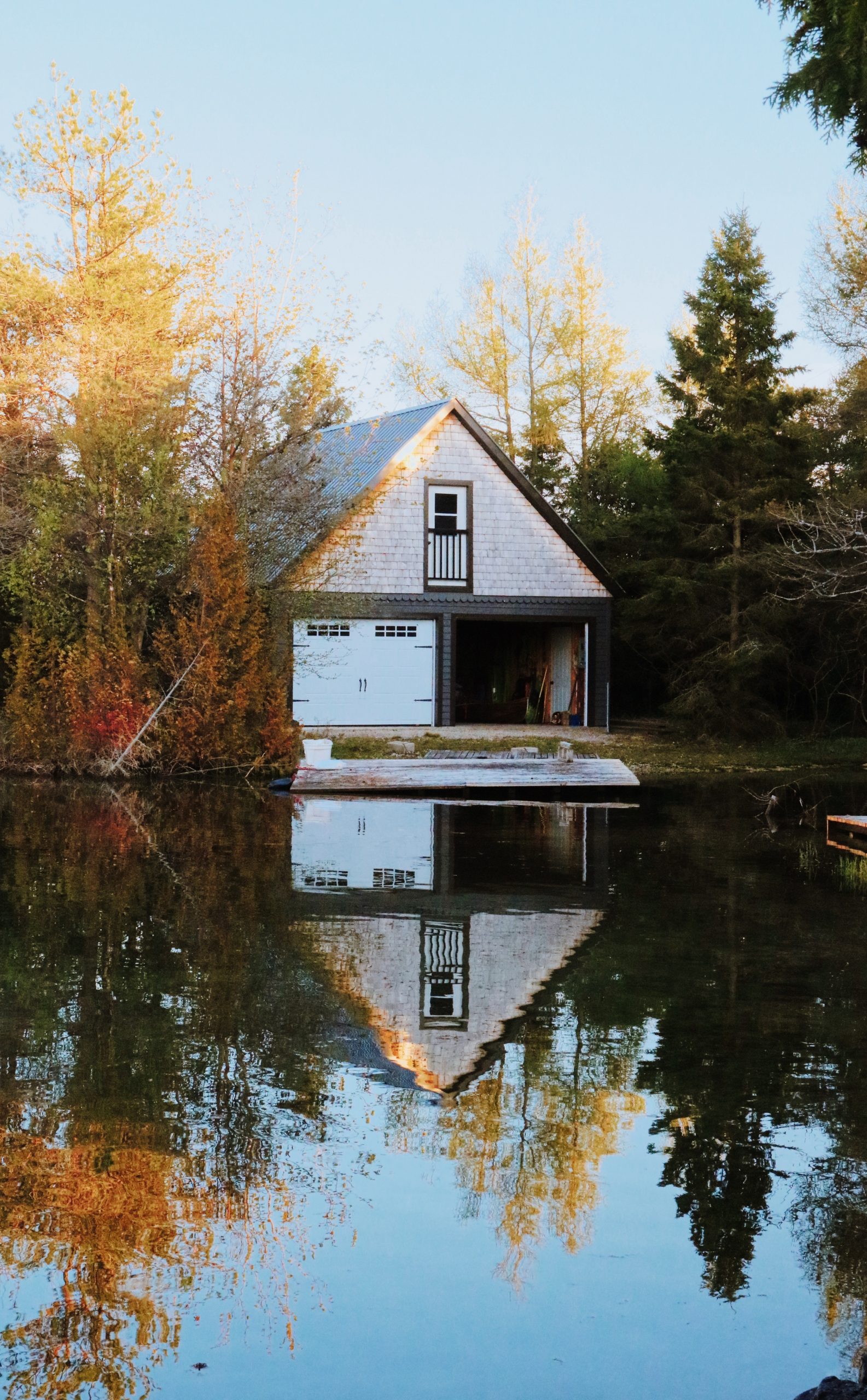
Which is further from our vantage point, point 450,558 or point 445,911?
point 450,558

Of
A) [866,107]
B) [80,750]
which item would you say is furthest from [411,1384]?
[80,750]

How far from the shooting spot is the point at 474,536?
89.8ft

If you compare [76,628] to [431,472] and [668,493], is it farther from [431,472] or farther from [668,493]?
[668,493]

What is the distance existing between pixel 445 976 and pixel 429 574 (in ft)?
62.8

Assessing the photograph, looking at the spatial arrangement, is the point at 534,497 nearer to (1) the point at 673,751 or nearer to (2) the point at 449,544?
(2) the point at 449,544

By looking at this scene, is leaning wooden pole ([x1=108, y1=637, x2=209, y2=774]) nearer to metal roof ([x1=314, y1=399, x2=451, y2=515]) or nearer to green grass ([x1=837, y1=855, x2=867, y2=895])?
metal roof ([x1=314, y1=399, x2=451, y2=515])

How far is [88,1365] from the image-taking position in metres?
3.92

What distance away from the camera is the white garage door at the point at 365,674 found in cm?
2658

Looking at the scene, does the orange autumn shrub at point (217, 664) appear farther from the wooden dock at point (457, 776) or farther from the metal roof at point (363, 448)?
the metal roof at point (363, 448)

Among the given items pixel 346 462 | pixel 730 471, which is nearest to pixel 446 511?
pixel 346 462

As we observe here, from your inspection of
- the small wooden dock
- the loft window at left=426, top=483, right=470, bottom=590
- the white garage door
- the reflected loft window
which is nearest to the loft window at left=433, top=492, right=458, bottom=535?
the loft window at left=426, top=483, right=470, bottom=590

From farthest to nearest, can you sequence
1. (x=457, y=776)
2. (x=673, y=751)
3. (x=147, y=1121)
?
(x=673, y=751) < (x=457, y=776) < (x=147, y=1121)

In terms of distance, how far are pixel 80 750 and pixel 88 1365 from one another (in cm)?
1796

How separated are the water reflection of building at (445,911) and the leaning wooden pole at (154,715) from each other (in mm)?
4444
